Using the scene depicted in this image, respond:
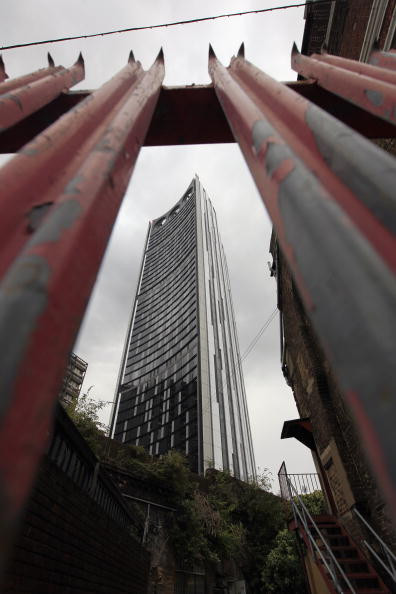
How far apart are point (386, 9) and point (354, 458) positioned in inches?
345

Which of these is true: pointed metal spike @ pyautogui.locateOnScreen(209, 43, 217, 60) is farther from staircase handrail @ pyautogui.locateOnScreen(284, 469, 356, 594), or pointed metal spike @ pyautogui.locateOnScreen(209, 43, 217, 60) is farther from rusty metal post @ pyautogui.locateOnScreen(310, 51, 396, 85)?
staircase handrail @ pyautogui.locateOnScreen(284, 469, 356, 594)

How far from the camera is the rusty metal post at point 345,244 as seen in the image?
544 millimetres

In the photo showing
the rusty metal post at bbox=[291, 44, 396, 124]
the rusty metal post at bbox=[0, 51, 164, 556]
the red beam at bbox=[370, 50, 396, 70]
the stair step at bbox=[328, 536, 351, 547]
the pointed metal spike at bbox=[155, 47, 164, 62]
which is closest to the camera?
the rusty metal post at bbox=[0, 51, 164, 556]

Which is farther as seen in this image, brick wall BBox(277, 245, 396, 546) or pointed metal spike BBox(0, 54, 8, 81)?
brick wall BBox(277, 245, 396, 546)

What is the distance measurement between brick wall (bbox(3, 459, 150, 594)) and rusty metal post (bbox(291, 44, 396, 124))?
3508 millimetres

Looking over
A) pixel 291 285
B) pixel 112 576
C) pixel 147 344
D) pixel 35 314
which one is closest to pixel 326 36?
pixel 291 285

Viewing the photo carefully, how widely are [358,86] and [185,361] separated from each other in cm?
3192

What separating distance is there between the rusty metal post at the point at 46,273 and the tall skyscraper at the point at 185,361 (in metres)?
21.4

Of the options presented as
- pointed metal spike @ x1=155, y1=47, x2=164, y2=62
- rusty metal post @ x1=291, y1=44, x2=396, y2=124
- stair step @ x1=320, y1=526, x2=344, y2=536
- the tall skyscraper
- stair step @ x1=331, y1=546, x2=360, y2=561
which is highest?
the tall skyscraper

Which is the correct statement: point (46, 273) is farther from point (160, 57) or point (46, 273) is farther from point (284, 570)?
point (284, 570)

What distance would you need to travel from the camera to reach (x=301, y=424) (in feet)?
28.7

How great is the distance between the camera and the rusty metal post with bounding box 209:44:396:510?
0.54 metres

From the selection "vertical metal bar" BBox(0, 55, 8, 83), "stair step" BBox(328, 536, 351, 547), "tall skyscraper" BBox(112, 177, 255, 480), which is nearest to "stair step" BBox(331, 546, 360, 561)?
"stair step" BBox(328, 536, 351, 547)

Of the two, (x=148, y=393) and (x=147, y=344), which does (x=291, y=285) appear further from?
(x=147, y=344)
